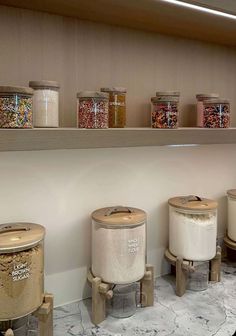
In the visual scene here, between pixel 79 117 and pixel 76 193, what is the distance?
0.33 metres

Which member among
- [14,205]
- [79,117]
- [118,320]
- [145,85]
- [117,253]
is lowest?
[118,320]

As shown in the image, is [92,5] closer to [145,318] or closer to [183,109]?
[183,109]

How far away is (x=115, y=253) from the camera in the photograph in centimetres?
114

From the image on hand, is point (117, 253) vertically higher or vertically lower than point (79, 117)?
lower

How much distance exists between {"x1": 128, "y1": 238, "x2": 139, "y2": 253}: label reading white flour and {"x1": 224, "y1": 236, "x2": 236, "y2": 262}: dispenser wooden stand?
60 centimetres

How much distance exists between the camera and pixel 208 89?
155cm

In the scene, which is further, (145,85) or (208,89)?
(208,89)

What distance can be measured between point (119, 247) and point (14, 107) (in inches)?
21.3

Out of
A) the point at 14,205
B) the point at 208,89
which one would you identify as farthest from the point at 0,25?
the point at 208,89

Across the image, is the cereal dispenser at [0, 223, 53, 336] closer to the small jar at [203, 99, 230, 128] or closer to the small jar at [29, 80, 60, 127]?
the small jar at [29, 80, 60, 127]

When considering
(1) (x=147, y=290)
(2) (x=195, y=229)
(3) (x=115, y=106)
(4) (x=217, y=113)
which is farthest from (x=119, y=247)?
(4) (x=217, y=113)

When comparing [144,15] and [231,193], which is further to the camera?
[231,193]

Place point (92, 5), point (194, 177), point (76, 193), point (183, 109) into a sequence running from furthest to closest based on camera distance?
point (194, 177)
point (183, 109)
point (76, 193)
point (92, 5)

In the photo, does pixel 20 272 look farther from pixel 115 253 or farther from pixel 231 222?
pixel 231 222
